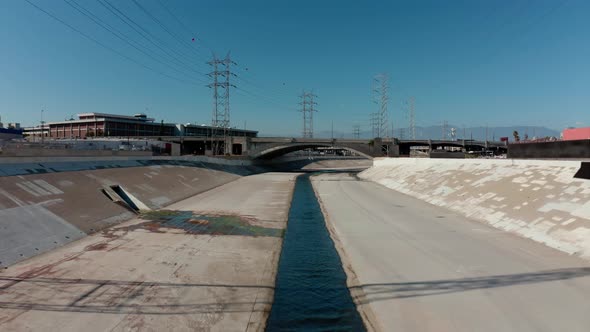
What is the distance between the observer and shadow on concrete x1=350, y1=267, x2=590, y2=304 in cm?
1479

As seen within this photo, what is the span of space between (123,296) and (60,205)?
17.3 meters

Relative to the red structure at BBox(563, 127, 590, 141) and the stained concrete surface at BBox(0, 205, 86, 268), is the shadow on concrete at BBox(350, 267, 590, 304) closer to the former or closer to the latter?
the stained concrete surface at BBox(0, 205, 86, 268)

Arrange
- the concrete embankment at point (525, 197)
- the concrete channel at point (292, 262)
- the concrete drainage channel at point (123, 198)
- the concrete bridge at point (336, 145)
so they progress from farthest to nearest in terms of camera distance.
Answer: the concrete bridge at point (336, 145), the concrete drainage channel at point (123, 198), the concrete embankment at point (525, 197), the concrete channel at point (292, 262)

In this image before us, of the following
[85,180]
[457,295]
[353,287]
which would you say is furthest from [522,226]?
[85,180]

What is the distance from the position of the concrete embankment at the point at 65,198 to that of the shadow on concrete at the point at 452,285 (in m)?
17.3

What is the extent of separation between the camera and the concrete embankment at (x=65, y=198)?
20797 mm

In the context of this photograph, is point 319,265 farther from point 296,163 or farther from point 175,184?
point 296,163

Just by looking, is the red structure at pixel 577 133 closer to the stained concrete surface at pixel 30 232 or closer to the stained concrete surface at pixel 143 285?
the stained concrete surface at pixel 143 285

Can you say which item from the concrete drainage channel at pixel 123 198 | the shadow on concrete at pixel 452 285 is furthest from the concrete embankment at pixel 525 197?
the concrete drainage channel at pixel 123 198

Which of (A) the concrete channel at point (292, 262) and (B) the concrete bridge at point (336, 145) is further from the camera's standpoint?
(B) the concrete bridge at point (336, 145)

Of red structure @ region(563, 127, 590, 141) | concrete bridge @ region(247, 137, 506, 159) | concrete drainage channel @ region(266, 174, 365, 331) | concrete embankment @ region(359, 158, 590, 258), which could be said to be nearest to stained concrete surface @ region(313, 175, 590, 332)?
concrete drainage channel @ region(266, 174, 365, 331)

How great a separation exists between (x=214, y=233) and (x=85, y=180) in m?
18.3

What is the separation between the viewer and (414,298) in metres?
14.2

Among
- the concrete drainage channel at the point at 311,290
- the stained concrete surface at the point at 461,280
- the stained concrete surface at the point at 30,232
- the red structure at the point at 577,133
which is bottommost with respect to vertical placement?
the concrete drainage channel at the point at 311,290
